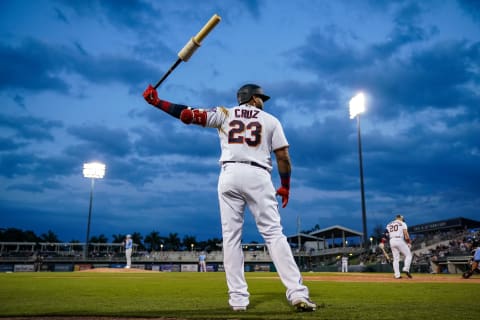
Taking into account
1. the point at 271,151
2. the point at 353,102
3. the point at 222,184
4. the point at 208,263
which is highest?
the point at 353,102

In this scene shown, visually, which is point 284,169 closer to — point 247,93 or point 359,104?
point 247,93

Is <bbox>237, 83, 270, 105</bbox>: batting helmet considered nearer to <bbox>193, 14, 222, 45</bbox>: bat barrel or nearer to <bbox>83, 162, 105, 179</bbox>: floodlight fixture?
<bbox>193, 14, 222, 45</bbox>: bat barrel

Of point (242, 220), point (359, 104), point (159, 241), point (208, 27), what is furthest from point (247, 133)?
point (159, 241)

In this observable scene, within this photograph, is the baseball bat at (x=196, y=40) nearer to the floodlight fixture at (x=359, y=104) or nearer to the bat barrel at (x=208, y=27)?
the bat barrel at (x=208, y=27)

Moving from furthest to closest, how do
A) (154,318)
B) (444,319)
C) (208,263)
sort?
1. (208,263)
2. (154,318)
3. (444,319)

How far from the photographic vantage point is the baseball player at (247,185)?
3797mm

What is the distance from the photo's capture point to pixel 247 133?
4137 millimetres

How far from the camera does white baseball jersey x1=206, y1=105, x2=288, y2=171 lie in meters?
4.07

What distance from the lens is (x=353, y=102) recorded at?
101ft

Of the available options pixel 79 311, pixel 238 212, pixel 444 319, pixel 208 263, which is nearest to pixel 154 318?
pixel 79 311

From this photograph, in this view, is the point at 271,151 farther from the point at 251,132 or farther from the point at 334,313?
the point at 334,313

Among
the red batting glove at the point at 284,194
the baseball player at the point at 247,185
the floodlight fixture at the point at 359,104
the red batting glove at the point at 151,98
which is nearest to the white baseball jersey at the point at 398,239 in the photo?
the red batting glove at the point at 284,194

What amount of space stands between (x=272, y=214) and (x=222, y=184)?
2.05 feet

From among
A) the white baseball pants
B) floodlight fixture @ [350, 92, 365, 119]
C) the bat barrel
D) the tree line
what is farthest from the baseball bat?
the tree line
